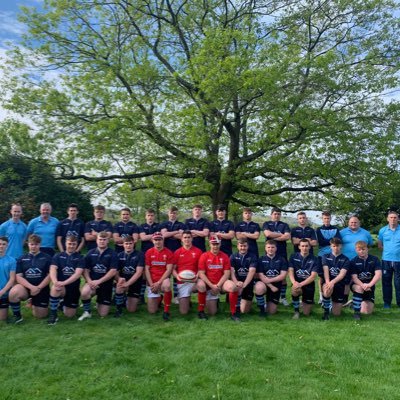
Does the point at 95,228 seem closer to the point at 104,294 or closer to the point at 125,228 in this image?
the point at 125,228

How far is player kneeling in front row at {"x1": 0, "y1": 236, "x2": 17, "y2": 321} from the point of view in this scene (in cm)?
684

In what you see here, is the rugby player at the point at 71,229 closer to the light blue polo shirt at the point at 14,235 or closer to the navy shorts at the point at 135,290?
the light blue polo shirt at the point at 14,235

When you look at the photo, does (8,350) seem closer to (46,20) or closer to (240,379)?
(240,379)

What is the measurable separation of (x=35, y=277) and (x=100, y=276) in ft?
3.54

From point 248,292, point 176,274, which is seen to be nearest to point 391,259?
point 248,292

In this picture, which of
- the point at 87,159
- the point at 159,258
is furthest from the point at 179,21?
the point at 159,258

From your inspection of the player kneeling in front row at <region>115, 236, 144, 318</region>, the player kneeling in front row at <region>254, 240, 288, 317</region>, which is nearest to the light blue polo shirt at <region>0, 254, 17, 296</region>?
the player kneeling in front row at <region>115, 236, 144, 318</region>

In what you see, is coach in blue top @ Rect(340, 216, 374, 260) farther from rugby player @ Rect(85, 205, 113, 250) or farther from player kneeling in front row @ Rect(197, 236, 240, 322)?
rugby player @ Rect(85, 205, 113, 250)

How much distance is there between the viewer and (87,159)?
17719 millimetres

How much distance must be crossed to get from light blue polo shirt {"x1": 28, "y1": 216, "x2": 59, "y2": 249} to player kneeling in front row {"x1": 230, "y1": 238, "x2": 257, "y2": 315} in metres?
3.56

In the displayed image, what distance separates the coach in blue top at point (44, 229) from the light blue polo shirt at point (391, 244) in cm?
658

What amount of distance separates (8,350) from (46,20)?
626 inches

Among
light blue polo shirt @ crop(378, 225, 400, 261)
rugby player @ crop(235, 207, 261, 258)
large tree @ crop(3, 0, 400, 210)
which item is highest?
large tree @ crop(3, 0, 400, 210)

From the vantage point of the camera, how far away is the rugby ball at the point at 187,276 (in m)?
7.43
